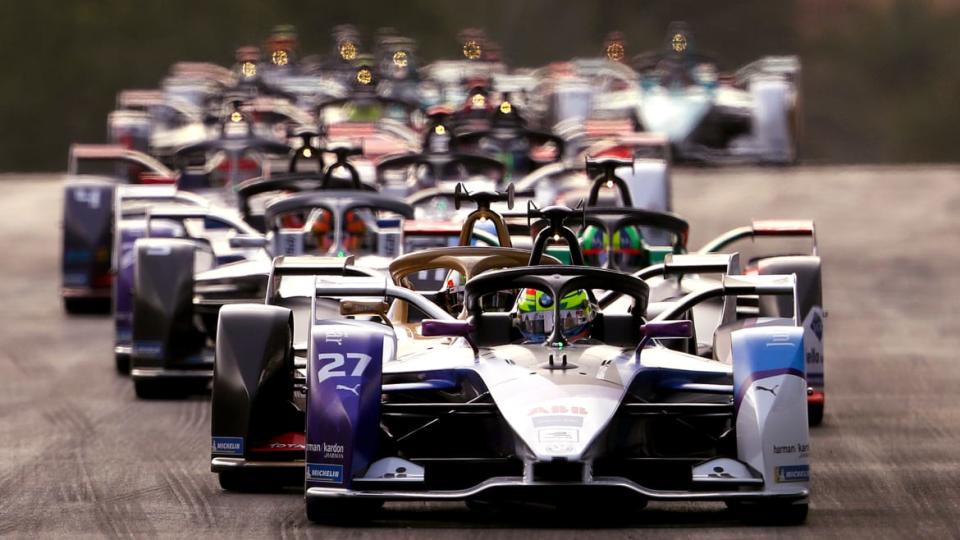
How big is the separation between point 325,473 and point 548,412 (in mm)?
1068

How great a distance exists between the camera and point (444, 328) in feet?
35.9

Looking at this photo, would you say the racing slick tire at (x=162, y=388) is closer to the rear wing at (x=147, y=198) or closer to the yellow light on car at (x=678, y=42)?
the rear wing at (x=147, y=198)

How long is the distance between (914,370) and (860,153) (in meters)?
44.9

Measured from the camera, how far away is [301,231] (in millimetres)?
17469

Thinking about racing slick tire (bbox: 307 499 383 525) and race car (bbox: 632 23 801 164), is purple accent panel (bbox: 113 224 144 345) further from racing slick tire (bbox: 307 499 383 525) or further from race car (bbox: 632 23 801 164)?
race car (bbox: 632 23 801 164)

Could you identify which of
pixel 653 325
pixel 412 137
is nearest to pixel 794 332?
pixel 653 325

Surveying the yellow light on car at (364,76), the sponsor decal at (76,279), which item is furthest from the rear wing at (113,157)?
the yellow light on car at (364,76)

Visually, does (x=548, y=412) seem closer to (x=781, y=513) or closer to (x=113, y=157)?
(x=781, y=513)

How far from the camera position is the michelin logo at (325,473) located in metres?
10.4

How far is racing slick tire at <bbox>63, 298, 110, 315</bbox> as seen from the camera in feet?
75.5

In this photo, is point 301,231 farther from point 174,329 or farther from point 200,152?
point 200,152

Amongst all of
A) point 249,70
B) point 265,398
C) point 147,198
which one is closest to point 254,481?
point 265,398

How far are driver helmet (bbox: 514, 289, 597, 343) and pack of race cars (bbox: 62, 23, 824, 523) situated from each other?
11mm

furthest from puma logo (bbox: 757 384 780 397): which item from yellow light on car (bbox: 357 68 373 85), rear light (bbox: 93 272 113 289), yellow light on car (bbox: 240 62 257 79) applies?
yellow light on car (bbox: 240 62 257 79)
